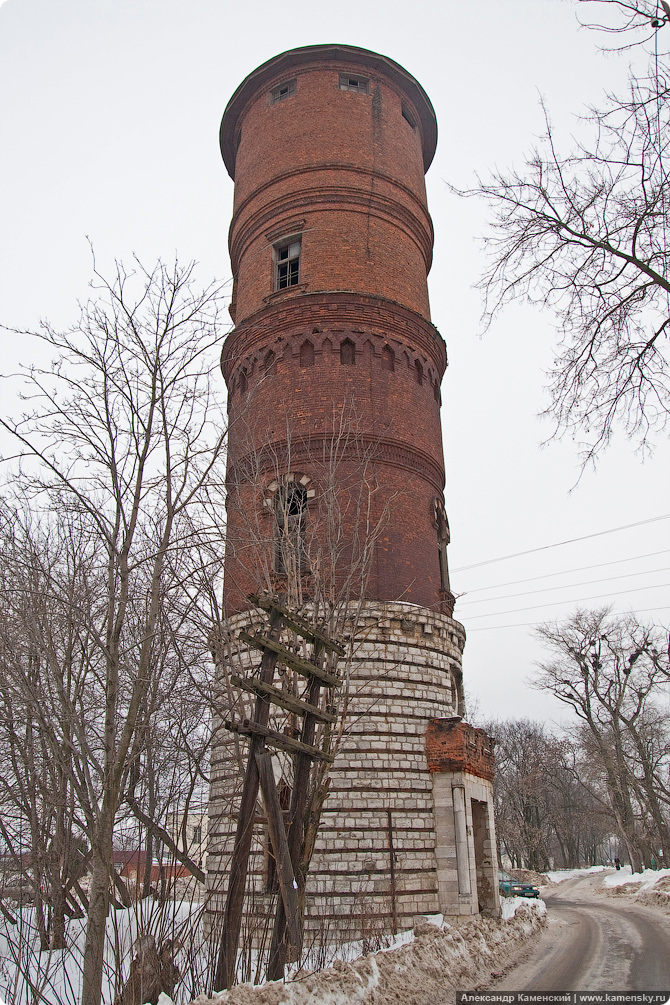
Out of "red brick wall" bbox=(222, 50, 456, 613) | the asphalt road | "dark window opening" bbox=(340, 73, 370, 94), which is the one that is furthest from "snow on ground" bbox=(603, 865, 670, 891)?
"dark window opening" bbox=(340, 73, 370, 94)

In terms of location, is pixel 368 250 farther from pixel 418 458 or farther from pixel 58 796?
pixel 58 796

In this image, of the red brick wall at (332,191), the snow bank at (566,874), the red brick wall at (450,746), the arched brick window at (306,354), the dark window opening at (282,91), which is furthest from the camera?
the snow bank at (566,874)

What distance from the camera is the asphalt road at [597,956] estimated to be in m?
10.3

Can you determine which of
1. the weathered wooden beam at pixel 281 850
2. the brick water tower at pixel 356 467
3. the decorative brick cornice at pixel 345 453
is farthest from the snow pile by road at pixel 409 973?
the decorative brick cornice at pixel 345 453

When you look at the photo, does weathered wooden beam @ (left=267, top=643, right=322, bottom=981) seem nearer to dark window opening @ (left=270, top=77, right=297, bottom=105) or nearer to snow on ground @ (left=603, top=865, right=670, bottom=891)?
dark window opening @ (left=270, top=77, right=297, bottom=105)

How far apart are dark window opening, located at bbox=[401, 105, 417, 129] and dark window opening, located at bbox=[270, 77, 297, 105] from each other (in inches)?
123

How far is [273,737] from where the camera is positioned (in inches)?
291

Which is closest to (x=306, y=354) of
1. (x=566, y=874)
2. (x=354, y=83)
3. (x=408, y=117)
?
(x=354, y=83)

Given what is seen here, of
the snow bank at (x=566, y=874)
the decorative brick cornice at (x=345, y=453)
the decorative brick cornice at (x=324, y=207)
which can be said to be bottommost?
the snow bank at (x=566, y=874)

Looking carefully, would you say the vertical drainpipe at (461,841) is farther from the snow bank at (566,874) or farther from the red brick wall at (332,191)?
the snow bank at (566,874)

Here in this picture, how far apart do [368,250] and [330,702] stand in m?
11.8

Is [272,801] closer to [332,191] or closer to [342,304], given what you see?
[342,304]

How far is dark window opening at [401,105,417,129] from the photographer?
68.5 feet

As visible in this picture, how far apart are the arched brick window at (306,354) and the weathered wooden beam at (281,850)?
421 inches
